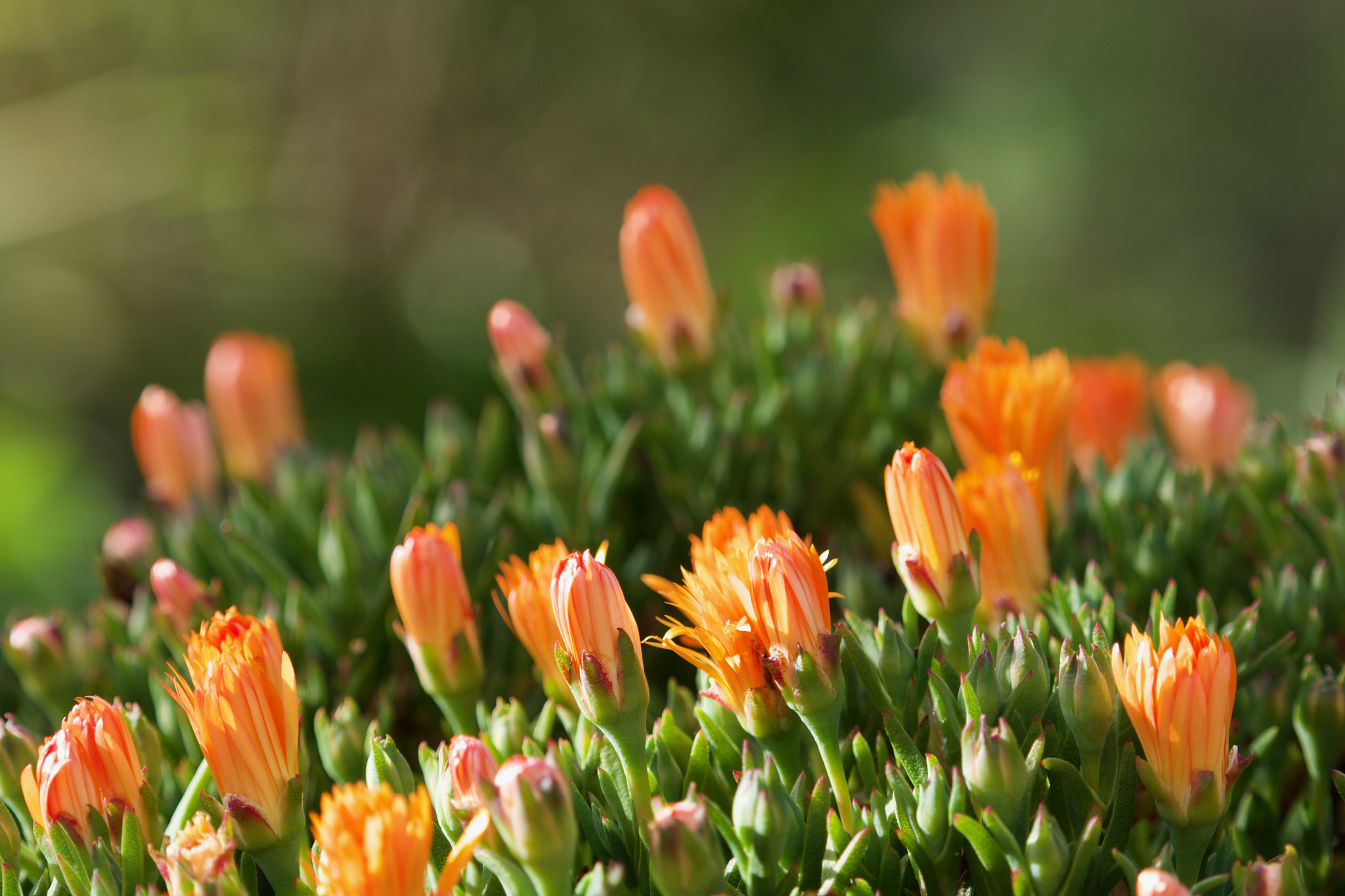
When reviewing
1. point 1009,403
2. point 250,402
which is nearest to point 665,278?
point 1009,403

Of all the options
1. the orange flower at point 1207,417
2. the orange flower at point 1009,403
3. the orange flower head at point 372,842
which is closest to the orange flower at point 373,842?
the orange flower head at point 372,842

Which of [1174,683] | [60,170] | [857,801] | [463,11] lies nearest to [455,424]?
[857,801]

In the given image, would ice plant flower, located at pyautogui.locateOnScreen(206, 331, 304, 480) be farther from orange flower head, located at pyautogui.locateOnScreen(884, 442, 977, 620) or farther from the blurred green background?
the blurred green background

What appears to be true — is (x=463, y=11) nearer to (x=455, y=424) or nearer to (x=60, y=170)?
(x=60, y=170)

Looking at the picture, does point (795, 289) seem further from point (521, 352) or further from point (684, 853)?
point (684, 853)

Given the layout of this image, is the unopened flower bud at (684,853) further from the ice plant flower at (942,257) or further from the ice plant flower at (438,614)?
the ice plant flower at (942,257)
